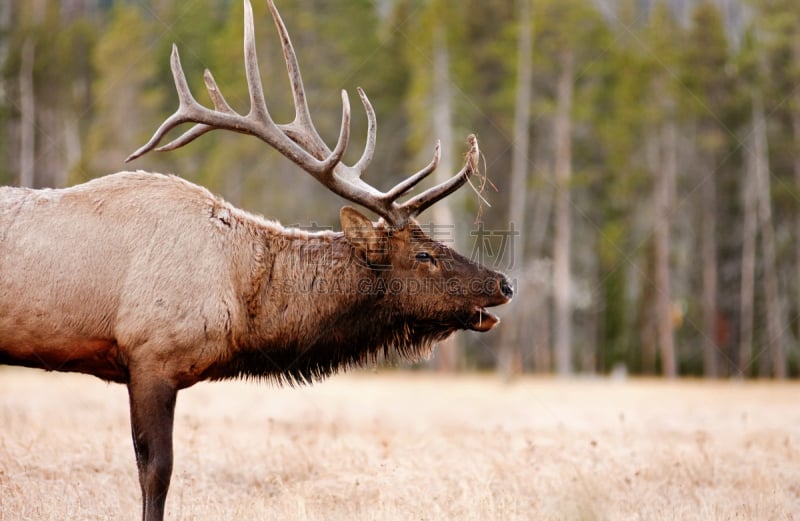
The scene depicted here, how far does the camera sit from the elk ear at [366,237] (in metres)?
6.82

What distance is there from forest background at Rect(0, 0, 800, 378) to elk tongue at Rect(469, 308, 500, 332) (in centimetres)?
1772

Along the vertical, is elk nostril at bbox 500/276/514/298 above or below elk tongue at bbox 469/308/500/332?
above

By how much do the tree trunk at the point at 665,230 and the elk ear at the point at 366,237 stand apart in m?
25.9

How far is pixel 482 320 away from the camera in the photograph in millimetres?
6977

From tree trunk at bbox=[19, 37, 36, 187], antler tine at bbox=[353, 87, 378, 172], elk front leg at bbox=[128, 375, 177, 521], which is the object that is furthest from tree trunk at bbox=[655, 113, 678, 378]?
elk front leg at bbox=[128, 375, 177, 521]

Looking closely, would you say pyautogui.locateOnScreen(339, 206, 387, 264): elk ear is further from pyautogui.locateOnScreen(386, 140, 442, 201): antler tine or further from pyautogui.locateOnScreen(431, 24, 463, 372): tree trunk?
pyautogui.locateOnScreen(431, 24, 463, 372): tree trunk

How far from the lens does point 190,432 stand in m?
9.58

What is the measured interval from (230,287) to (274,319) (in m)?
0.45

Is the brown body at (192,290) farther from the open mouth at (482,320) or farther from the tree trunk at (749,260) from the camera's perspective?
the tree trunk at (749,260)

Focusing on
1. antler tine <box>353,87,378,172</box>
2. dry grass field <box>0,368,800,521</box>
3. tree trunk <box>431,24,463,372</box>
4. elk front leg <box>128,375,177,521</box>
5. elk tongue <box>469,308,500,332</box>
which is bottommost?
dry grass field <box>0,368,800,521</box>

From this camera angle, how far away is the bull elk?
5895mm

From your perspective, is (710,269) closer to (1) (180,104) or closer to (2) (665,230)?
(2) (665,230)

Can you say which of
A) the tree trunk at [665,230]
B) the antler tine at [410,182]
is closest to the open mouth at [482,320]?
the antler tine at [410,182]

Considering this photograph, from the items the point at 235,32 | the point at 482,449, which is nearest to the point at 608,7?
the point at 235,32
